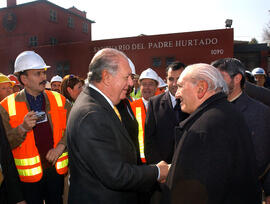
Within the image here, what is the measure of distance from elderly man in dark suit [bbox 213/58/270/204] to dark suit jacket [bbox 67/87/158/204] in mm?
1195

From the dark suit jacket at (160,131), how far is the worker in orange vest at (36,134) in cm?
115

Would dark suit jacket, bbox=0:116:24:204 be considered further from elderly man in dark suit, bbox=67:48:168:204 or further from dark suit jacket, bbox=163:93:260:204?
dark suit jacket, bbox=163:93:260:204

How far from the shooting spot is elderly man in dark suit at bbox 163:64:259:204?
144cm

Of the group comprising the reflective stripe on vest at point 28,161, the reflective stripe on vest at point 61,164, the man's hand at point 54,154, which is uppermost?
the man's hand at point 54,154

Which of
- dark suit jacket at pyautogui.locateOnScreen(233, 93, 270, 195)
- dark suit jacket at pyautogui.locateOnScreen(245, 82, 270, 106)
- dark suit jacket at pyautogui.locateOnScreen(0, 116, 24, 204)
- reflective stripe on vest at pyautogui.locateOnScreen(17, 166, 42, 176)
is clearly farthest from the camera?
dark suit jacket at pyautogui.locateOnScreen(245, 82, 270, 106)

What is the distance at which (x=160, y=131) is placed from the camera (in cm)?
305

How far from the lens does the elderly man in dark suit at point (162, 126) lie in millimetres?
2986

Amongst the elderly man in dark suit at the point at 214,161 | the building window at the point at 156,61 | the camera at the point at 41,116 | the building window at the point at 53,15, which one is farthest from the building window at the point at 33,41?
the elderly man in dark suit at the point at 214,161

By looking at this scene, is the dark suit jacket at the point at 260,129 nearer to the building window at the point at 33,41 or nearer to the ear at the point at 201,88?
the ear at the point at 201,88

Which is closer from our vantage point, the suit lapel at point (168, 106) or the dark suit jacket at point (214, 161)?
the dark suit jacket at point (214, 161)

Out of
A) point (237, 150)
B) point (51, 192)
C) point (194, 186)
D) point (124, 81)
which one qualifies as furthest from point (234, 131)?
point (51, 192)

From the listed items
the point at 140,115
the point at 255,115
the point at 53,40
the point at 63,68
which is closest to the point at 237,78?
the point at 255,115

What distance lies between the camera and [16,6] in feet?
89.1

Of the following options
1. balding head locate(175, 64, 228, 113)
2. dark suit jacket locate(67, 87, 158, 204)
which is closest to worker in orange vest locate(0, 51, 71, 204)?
dark suit jacket locate(67, 87, 158, 204)
